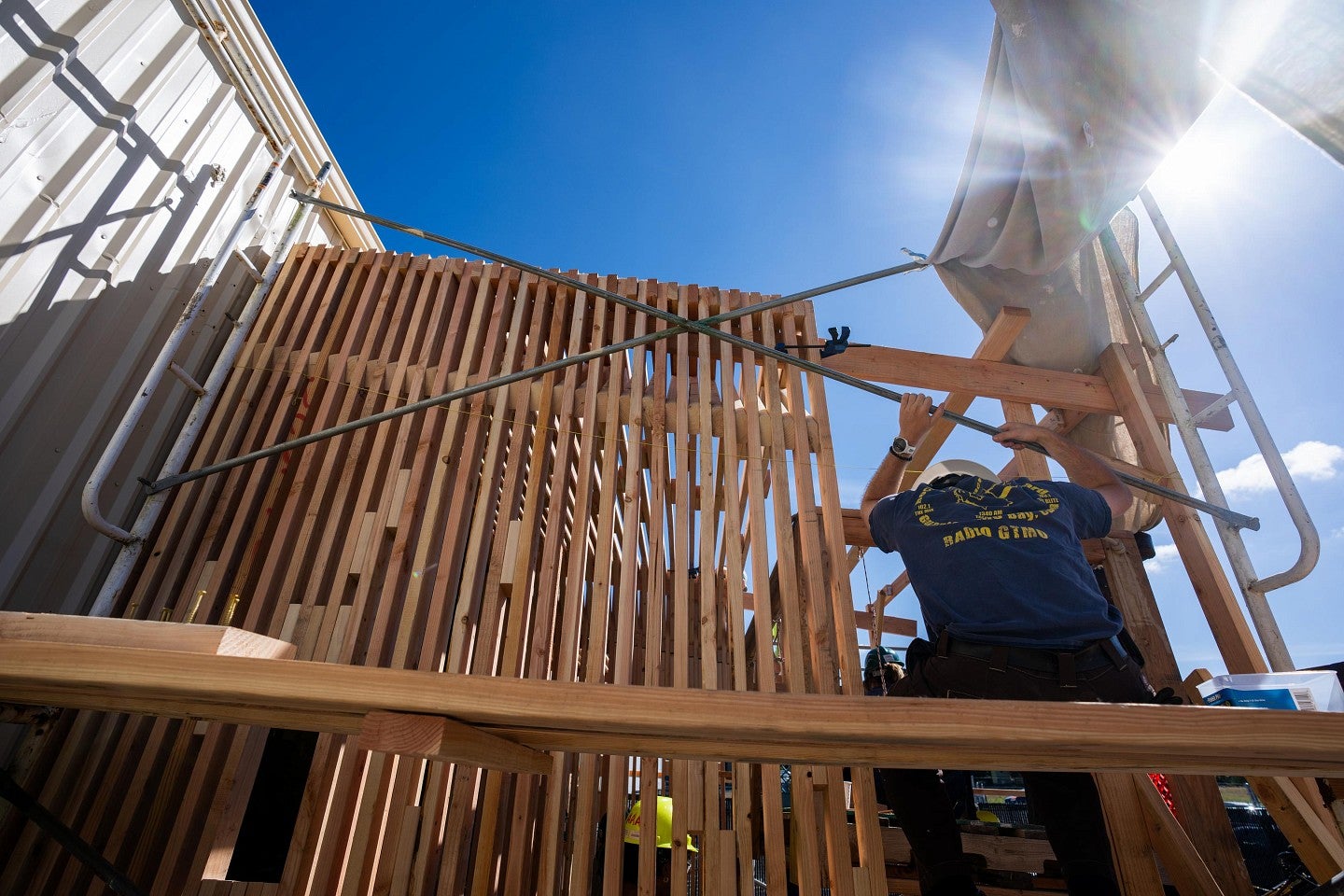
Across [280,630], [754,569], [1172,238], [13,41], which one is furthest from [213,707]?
[1172,238]

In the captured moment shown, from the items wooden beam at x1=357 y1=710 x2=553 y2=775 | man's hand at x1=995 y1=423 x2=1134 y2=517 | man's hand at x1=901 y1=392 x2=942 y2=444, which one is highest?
man's hand at x1=901 y1=392 x2=942 y2=444

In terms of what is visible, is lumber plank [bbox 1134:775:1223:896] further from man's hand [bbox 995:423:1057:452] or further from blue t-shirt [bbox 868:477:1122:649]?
man's hand [bbox 995:423:1057:452]

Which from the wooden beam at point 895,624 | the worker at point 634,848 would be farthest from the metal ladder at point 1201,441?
the wooden beam at point 895,624

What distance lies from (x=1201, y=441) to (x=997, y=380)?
3.12ft

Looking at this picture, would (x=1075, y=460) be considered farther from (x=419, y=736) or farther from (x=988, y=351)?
(x=419, y=736)

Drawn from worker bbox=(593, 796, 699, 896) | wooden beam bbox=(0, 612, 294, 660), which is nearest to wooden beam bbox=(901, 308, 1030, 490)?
worker bbox=(593, 796, 699, 896)

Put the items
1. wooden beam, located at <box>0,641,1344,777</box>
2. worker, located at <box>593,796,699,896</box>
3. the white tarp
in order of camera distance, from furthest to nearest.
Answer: worker, located at <box>593,796,699,896</box> → the white tarp → wooden beam, located at <box>0,641,1344,777</box>

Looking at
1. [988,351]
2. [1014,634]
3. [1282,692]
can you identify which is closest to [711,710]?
[1014,634]

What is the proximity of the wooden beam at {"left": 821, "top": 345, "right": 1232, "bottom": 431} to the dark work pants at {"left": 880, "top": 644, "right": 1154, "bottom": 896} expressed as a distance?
6.25 ft

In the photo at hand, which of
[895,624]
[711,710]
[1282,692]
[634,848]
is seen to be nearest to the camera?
[711,710]

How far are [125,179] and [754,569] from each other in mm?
3207

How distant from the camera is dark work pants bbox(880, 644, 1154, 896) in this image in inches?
72.0

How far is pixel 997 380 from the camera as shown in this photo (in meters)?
3.59

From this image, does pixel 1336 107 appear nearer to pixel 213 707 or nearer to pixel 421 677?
pixel 421 677
